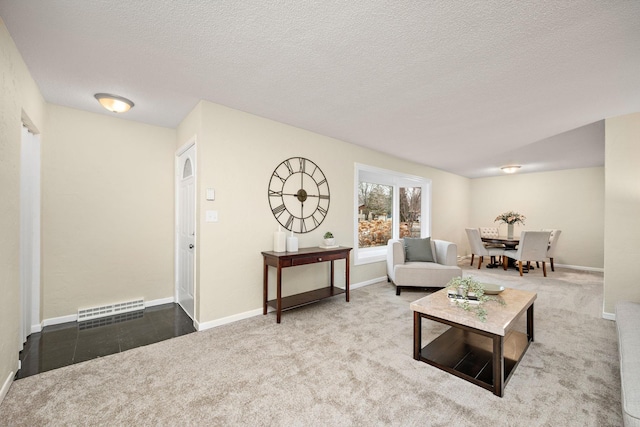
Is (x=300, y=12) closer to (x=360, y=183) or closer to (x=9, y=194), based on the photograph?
(x=9, y=194)

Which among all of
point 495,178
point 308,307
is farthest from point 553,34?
point 495,178

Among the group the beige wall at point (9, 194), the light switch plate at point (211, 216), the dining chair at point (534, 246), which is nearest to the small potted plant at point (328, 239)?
the light switch plate at point (211, 216)

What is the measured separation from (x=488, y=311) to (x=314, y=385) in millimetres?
1473

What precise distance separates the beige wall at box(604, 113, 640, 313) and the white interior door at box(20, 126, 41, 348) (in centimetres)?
627

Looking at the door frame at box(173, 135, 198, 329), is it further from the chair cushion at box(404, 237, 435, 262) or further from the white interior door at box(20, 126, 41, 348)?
the chair cushion at box(404, 237, 435, 262)

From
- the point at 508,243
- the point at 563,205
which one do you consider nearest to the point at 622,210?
the point at 508,243

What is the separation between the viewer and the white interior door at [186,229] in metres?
3.16

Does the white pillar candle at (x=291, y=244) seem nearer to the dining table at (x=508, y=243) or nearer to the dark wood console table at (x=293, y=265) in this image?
the dark wood console table at (x=293, y=265)

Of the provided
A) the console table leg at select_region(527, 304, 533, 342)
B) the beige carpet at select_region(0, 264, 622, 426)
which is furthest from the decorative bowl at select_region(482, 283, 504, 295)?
the beige carpet at select_region(0, 264, 622, 426)

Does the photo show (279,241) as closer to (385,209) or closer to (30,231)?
(30,231)

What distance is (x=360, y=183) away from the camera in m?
5.02

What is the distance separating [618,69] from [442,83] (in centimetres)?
134

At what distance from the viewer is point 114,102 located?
272cm

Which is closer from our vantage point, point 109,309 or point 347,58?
point 347,58
